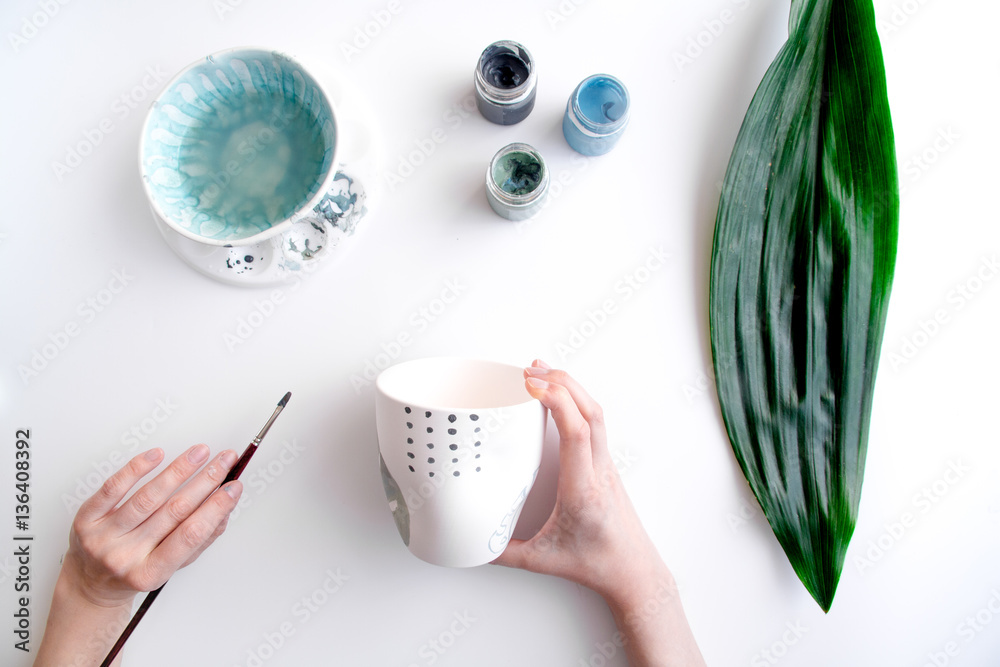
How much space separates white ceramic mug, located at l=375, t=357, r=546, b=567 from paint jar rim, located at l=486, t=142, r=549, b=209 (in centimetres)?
24

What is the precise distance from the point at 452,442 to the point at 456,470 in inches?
1.1

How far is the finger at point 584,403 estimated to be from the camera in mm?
590

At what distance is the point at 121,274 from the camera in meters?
0.68

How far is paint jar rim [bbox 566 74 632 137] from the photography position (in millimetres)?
627

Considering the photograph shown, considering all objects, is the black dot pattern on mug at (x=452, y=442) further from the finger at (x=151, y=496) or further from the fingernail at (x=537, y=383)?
the finger at (x=151, y=496)

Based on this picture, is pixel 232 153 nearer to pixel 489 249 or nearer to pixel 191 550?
pixel 489 249

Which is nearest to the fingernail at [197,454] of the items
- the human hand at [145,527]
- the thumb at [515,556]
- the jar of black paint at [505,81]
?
the human hand at [145,527]

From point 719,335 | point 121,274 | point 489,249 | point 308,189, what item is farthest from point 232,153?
point 719,335

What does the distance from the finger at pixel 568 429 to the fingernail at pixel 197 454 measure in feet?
1.24

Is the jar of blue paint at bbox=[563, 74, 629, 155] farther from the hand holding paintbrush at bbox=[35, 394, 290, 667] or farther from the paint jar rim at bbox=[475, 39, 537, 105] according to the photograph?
the hand holding paintbrush at bbox=[35, 394, 290, 667]

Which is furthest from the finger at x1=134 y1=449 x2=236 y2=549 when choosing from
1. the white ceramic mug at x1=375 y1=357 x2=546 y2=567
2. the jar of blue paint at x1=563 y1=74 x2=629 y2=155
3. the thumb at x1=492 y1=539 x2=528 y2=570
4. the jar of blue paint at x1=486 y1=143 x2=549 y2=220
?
the jar of blue paint at x1=563 y1=74 x2=629 y2=155

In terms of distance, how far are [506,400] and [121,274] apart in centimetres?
51

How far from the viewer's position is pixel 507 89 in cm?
63

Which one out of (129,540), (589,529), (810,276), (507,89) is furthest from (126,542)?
(810,276)
